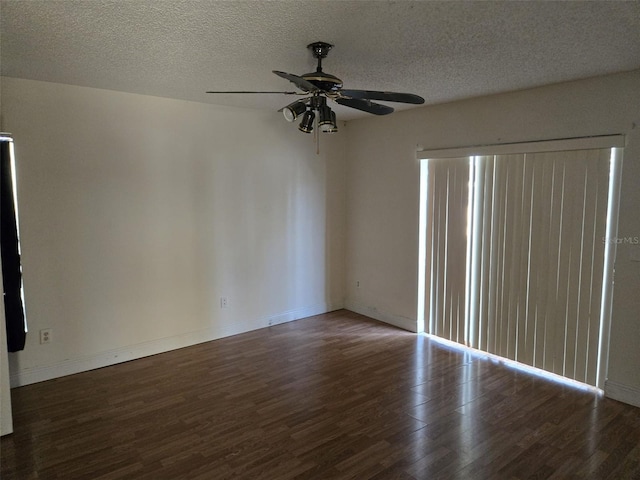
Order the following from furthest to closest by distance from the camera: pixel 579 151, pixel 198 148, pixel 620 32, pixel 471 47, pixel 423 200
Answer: pixel 423 200
pixel 198 148
pixel 579 151
pixel 471 47
pixel 620 32

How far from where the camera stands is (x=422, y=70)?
10.4 ft

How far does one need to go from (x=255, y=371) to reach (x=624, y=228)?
3.14 m

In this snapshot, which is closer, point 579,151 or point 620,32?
point 620,32

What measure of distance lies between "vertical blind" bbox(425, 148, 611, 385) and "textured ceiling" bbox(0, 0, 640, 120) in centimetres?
78

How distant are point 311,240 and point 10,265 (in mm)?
3069

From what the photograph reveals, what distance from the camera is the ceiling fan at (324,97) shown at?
2.39m

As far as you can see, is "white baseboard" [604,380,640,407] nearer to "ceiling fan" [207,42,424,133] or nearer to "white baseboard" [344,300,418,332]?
"white baseboard" [344,300,418,332]

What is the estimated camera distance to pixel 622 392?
3318mm

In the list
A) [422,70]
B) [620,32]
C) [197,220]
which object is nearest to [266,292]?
[197,220]

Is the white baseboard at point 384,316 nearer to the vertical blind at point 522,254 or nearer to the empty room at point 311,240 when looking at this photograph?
the empty room at point 311,240

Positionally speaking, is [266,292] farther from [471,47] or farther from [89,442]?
[471,47]

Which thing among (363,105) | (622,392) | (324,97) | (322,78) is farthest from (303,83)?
(622,392)

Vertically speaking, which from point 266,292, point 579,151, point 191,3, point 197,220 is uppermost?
point 191,3

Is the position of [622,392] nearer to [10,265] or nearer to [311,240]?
[311,240]
